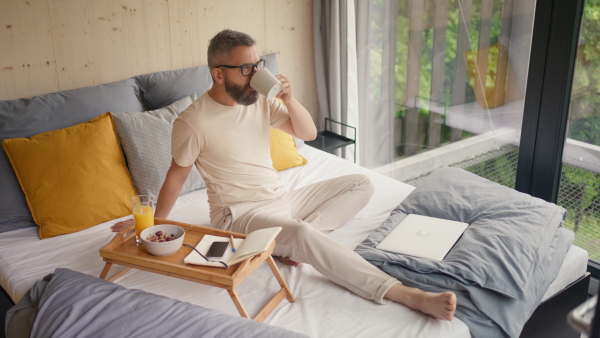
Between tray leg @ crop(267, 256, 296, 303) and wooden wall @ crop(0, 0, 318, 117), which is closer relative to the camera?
tray leg @ crop(267, 256, 296, 303)

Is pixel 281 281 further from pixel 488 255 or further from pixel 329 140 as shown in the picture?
pixel 329 140

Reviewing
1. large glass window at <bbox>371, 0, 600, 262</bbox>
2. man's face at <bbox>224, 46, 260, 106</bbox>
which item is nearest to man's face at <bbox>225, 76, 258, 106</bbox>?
man's face at <bbox>224, 46, 260, 106</bbox>

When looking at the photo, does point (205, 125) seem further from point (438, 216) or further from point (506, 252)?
point (506, 252)

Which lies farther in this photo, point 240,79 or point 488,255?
point 240,79

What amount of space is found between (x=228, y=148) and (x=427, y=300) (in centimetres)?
98

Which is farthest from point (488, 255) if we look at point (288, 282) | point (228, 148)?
point (228, 148)

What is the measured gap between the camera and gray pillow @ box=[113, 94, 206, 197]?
106 inches

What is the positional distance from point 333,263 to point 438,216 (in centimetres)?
62

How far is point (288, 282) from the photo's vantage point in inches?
82.7

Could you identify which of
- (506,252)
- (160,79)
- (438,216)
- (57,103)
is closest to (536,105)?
(438,216)

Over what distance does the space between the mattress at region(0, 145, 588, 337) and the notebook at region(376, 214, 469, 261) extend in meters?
0.17

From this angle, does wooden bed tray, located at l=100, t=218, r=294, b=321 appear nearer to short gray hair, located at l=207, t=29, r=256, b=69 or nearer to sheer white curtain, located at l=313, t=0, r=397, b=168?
short gray hair, located at l=207, t=29, r=256, b=69

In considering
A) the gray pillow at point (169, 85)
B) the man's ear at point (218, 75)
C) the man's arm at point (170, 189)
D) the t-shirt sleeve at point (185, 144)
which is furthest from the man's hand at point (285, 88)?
the gray pillow at point (169, 85)

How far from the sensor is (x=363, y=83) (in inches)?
144
